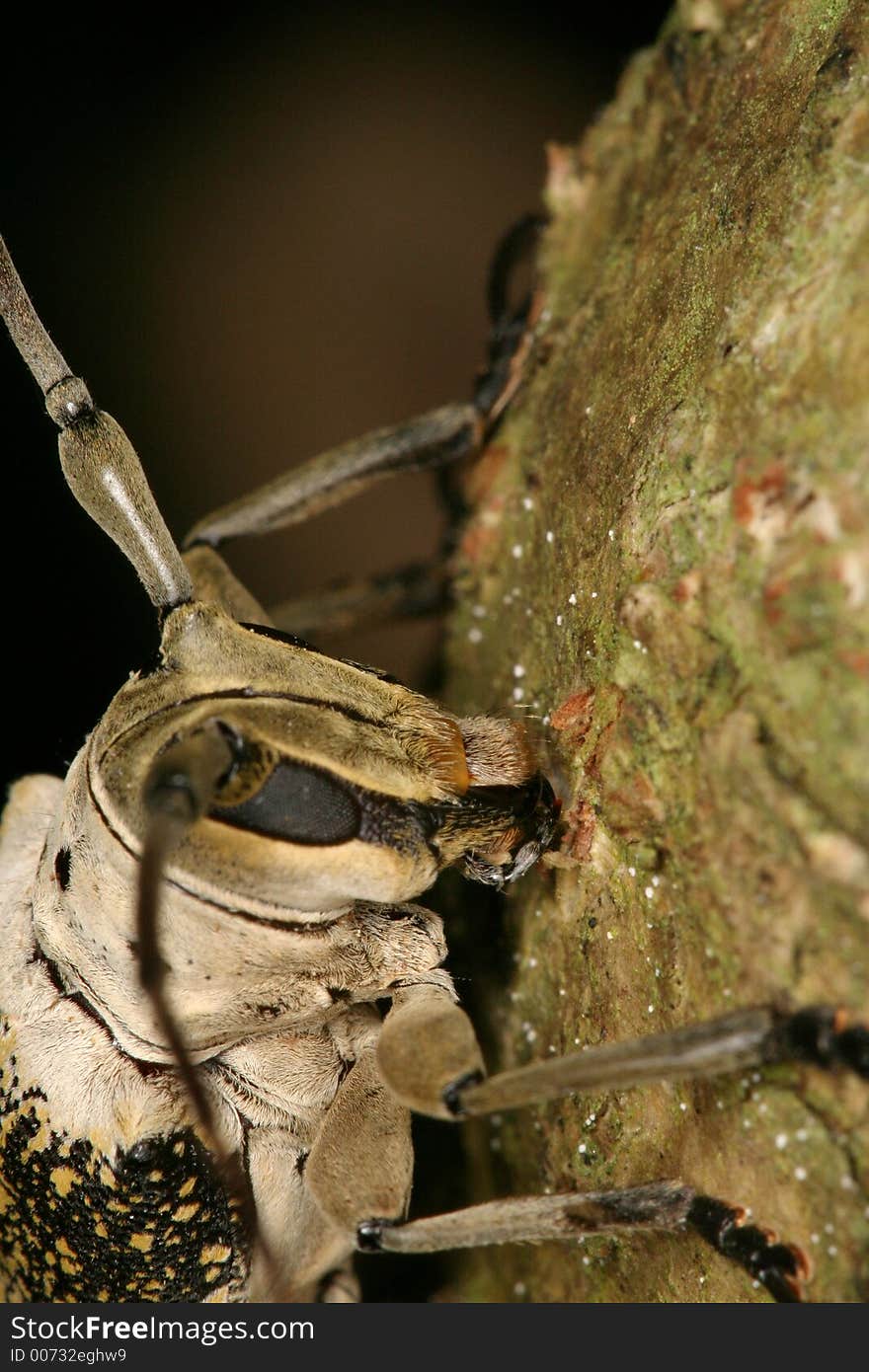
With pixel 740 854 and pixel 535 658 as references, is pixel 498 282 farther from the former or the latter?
pixel 740 854

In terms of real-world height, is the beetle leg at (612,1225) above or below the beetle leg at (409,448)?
below

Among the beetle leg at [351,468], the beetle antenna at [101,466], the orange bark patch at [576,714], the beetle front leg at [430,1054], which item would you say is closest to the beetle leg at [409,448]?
the beetle leg at [351,468]

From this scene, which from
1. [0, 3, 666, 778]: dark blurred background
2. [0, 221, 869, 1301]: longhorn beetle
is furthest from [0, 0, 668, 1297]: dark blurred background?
[0, 221, 869, 1301]: longhorn beetle

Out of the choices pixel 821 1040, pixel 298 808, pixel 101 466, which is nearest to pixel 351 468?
pixel 101 466

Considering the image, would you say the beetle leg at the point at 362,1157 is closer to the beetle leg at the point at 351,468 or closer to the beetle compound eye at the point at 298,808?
the beetle compound eye at the point at 298,808

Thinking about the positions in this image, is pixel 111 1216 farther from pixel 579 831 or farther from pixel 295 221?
pixel 295 221

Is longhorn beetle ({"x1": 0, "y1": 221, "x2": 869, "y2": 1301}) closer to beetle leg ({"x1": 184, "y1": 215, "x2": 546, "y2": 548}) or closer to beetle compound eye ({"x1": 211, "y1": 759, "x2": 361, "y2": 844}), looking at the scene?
beetle compound eye ({"x1": 211, "y1": 759, "x2": 361, "y2": 844})
